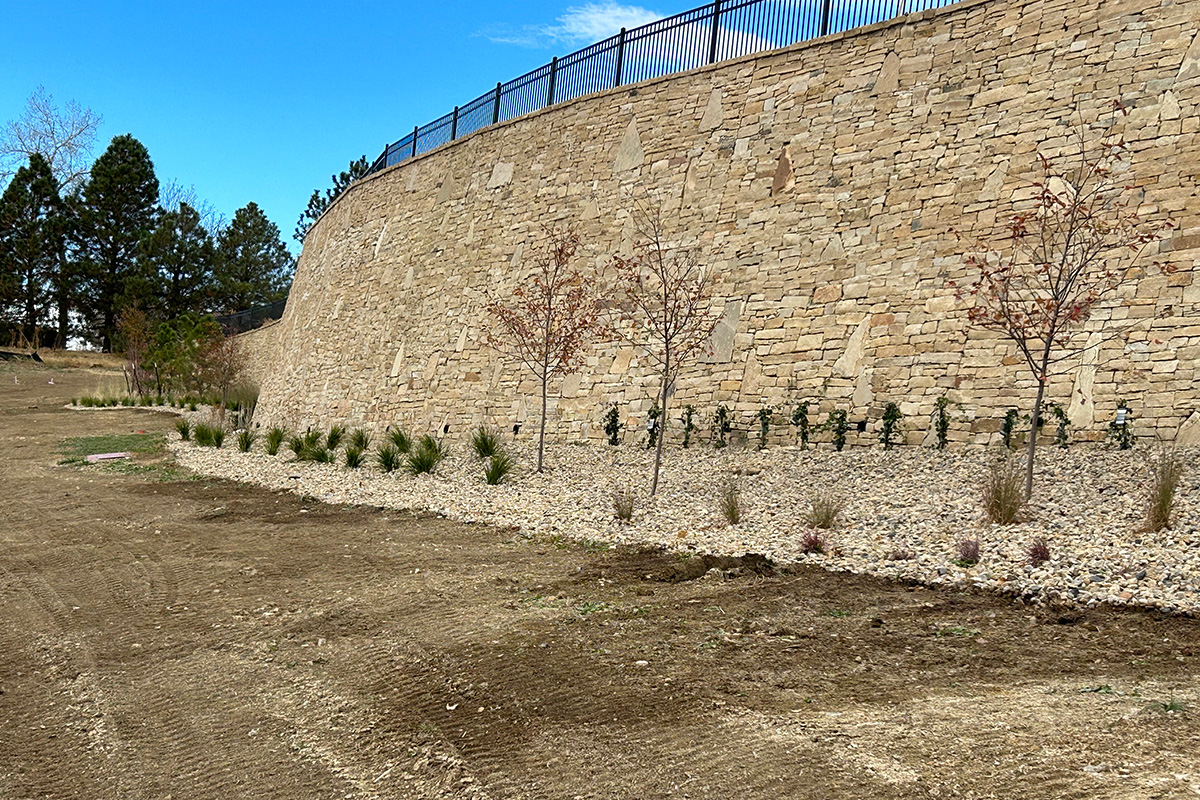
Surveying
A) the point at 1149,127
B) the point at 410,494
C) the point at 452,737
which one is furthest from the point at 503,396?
the point at 452,737

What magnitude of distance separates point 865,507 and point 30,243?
53147mm

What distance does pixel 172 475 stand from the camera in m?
16.3

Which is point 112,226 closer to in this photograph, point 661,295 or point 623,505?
point 661,295

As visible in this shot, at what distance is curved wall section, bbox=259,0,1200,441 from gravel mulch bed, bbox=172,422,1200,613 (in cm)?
110

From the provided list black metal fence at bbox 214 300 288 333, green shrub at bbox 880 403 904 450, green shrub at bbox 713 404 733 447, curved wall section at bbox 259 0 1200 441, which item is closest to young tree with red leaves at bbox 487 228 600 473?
curved wall section at bbox 259 0 1200 441

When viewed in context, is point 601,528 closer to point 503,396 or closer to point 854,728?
point 854,728

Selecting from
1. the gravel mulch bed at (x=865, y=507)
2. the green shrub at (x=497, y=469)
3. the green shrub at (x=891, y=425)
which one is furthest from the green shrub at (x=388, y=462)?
the green shrub at (x=891, y=425)

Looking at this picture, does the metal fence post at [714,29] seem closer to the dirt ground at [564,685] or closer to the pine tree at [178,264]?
the dirt ground at [564,685]

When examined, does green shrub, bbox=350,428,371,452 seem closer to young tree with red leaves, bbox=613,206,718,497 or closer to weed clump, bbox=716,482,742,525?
young tree with red leaves, bbox=613,206,718,497

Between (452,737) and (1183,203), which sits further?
(1183,203)

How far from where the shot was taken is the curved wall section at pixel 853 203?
1168 cm

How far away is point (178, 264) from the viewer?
53469mm

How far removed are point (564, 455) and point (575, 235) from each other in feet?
14.9

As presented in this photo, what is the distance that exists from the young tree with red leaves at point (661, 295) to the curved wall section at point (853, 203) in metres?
0.29
